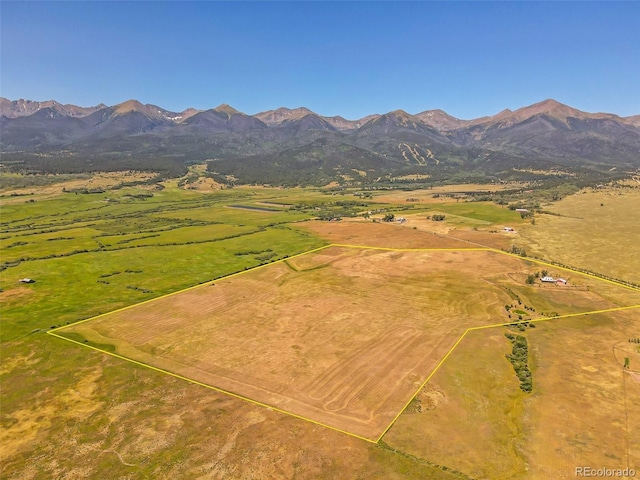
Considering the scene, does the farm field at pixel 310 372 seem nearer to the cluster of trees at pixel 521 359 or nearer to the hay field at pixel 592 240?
the cluster of trees at pixel 521 359

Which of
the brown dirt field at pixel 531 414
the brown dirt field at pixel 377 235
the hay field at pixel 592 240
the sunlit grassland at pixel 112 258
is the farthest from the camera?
the brown dirt field at pixel 377 235

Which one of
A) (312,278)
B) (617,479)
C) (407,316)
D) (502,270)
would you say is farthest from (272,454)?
(502,270)

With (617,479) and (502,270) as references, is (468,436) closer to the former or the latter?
(617,479)

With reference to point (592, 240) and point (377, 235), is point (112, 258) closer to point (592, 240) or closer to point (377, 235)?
point (377, 235)

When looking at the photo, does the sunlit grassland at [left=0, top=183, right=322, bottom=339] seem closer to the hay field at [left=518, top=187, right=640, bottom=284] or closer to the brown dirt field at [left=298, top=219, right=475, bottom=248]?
the brown dirt field at [left=298, top=219, right=475, bottom=248]

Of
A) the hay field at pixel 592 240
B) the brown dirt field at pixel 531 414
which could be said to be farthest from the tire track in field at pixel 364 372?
the hay field at pixel 592 240

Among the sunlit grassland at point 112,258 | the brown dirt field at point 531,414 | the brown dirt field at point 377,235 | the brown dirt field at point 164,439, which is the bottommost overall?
the brown dirt field at point 164,439
